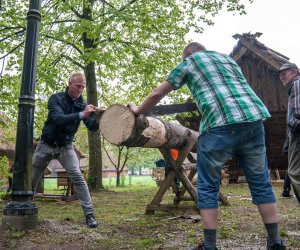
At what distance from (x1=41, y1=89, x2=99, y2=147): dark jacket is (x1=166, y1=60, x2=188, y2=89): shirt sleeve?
179cm

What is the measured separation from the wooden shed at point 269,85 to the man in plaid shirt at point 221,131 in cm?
1259

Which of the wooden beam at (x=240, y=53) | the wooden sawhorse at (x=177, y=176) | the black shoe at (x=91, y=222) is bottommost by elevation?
the black shoe at (x=91, y=222)

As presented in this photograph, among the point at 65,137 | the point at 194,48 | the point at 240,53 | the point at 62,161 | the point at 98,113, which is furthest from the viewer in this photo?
the point at 240,53

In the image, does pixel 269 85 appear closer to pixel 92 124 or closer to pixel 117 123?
pixel 92 124

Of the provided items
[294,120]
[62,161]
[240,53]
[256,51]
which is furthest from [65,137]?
[240,53]

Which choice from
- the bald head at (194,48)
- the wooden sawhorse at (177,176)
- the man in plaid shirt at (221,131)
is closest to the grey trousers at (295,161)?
→ the man in plaid shirt at (221,131)

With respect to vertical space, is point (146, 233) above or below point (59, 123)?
below

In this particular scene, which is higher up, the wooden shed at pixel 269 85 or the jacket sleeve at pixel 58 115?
the wooden shed at pixel 269 85

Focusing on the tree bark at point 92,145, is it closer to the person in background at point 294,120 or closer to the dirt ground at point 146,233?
the dirt ground at point 146,233

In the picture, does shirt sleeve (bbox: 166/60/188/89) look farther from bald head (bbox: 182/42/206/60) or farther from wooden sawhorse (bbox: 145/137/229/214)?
wooden sawhorse (bbox: 145/137/229/214)

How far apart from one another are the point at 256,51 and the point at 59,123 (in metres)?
13.2

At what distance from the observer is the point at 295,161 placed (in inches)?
175

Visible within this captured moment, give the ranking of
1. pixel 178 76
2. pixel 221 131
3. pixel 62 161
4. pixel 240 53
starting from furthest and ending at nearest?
pixel 240 53, pixel 62 161, pixel 178 76, pixel 221 131

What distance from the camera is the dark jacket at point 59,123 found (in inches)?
189
